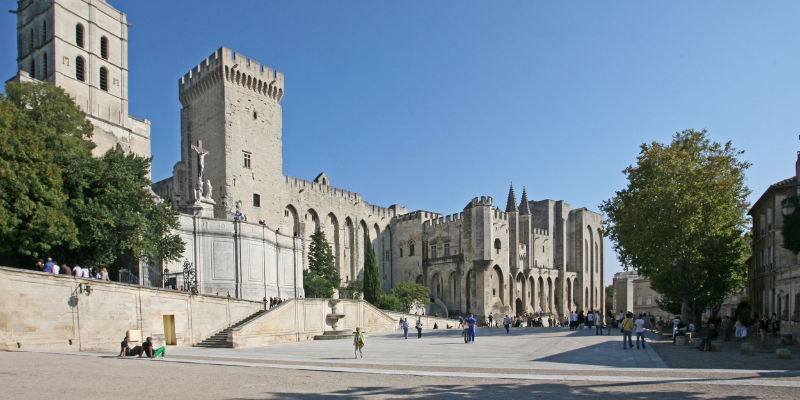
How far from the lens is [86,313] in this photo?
17.1m

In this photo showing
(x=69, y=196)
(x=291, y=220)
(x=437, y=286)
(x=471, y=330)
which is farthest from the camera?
(x=437, y=286)

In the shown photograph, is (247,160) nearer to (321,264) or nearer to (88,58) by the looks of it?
(321,264)

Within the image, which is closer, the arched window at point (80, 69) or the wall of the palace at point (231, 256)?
the wall of the palace at point (231, 256)

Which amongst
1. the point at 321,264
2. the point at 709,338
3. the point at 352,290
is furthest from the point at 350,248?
the point at 709,338

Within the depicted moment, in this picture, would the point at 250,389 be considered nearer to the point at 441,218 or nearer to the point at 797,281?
the point at 797,281

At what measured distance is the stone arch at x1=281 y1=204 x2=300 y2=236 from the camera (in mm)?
45438

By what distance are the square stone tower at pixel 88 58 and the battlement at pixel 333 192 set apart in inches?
512

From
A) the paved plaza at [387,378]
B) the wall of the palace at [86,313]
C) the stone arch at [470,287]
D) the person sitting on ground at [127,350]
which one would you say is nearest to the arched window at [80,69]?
the wall of the palace at [86,313]

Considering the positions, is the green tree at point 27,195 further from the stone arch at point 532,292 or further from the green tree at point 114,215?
the stone arch at point 532,292

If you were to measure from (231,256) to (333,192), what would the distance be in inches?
1007

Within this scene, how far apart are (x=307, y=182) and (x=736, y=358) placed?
38.0m

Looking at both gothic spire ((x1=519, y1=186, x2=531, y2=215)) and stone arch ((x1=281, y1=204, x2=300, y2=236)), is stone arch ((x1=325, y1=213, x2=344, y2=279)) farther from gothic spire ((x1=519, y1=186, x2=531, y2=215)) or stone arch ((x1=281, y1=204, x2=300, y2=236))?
gothic spire ((x1=519, y1=186, x2=531, y2=215))

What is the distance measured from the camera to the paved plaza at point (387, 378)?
8.92 metres

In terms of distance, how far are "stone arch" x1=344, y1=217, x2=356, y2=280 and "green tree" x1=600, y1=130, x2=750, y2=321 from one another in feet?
94.1
